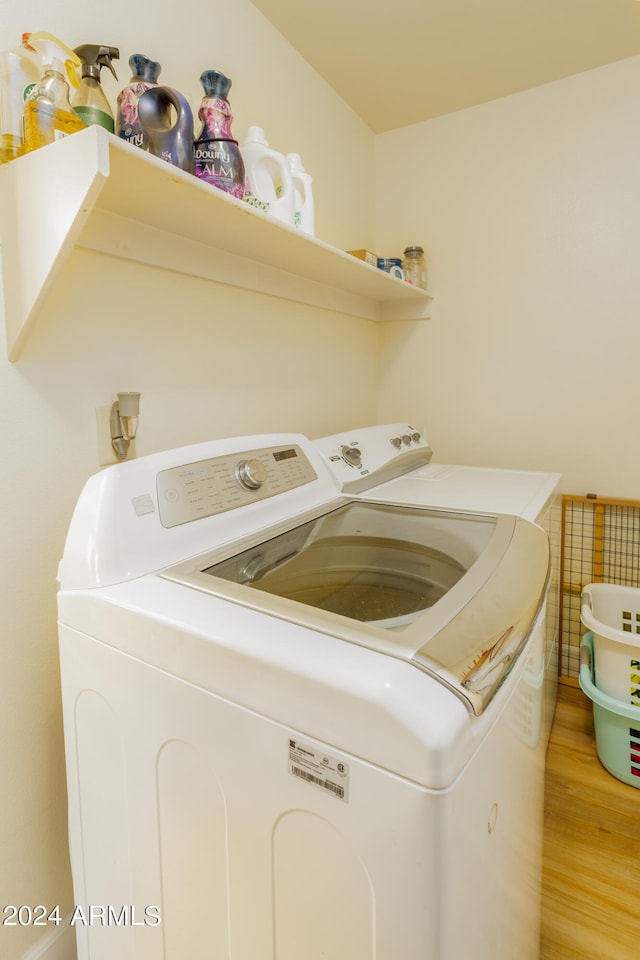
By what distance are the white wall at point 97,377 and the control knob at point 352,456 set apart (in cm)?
31

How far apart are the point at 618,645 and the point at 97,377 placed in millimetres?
1759

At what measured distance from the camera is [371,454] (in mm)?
1673

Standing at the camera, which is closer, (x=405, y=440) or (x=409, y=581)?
(x=409, y=581)

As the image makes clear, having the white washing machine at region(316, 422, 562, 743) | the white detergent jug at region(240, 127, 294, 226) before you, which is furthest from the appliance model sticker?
the white detergent jug at region(240, 127, 294, 226)

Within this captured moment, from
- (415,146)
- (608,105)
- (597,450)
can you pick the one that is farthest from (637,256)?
(415,146)

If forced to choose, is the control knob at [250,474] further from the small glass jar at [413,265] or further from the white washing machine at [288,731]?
the small glass jar at [413,265]

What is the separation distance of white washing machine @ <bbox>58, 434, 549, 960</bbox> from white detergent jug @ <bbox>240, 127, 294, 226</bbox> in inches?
27.3

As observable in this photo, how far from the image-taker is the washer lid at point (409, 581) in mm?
614

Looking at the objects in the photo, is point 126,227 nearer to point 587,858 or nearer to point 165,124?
point 165,124

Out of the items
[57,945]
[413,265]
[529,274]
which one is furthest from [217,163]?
[57,945]

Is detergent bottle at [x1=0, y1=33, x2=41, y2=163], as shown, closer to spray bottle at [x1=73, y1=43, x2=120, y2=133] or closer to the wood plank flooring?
spray bottle at [x1=73, y1=43, x2=120, y2=133]

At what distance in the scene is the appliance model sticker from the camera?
55cm

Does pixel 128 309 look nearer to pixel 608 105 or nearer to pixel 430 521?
pixel 430 521

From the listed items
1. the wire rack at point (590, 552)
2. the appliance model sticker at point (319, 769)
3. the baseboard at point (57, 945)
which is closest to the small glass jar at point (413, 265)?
the wire rack at point (590, 552)
